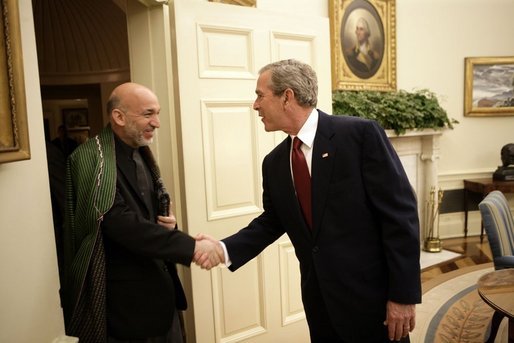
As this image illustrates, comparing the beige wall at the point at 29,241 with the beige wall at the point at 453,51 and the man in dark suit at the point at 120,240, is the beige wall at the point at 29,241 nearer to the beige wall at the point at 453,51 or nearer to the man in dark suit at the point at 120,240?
the man in dark suit at the point at 120,240

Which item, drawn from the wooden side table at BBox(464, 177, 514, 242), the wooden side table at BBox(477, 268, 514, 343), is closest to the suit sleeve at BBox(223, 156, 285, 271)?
the wooden side table at BBox(477, 268, 514, 343)

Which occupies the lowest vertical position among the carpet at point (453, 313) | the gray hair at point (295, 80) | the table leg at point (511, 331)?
the carpet at point (453, 313)

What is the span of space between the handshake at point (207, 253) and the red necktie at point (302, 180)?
1.49ft

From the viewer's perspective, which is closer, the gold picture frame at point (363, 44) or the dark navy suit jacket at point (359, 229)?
the dark navy suit jacket at point (359, 229)

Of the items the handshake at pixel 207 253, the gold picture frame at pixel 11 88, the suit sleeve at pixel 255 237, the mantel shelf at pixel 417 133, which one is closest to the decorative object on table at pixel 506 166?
the mantel shelf at pixel 417 133

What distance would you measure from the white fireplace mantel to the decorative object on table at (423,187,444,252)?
0.06m

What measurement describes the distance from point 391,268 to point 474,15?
5.35 m

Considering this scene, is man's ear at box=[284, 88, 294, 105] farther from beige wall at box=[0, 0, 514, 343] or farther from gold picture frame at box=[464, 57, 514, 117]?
gold picture frame at box=[464, 57, 514, 117]

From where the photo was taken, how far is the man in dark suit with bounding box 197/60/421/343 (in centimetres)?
151

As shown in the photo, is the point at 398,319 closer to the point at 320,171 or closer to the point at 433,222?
the point at 320,171

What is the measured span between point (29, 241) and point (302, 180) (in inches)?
39.4

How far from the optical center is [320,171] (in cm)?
159

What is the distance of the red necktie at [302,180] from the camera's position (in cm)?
166

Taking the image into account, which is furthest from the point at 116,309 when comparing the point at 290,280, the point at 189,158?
the point at 290,280
